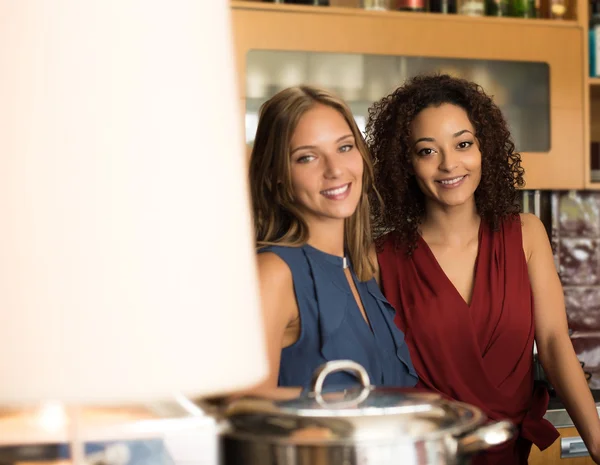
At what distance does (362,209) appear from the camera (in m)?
1.67

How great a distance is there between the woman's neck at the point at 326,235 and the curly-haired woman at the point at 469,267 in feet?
1.01

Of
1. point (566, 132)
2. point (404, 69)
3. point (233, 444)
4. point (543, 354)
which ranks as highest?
point (404, 69)

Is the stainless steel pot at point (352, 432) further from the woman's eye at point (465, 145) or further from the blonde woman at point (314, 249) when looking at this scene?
the woman's eye at point (465, 145)

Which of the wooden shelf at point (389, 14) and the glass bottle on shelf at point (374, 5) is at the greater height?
the glass bottle on shelf at point (374, 5)

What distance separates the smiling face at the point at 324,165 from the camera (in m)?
1.47

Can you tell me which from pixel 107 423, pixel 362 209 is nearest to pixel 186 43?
pixel 107 423

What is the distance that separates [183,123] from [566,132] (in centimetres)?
231

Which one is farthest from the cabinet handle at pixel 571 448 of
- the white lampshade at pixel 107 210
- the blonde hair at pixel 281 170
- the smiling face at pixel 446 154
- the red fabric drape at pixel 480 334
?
the white lampshade at pixel 107 210

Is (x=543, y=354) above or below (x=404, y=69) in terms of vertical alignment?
below

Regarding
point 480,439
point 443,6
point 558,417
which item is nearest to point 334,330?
point 480,439

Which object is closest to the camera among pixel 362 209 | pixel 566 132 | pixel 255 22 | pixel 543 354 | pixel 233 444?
pixel 233 444

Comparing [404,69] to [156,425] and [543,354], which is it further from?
[156,425]

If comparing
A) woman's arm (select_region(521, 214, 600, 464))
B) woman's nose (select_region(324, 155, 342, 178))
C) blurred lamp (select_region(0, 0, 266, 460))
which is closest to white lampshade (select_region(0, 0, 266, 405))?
blurred lamp (select_region(0, 0, 266, 460))

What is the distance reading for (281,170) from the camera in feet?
4.87
